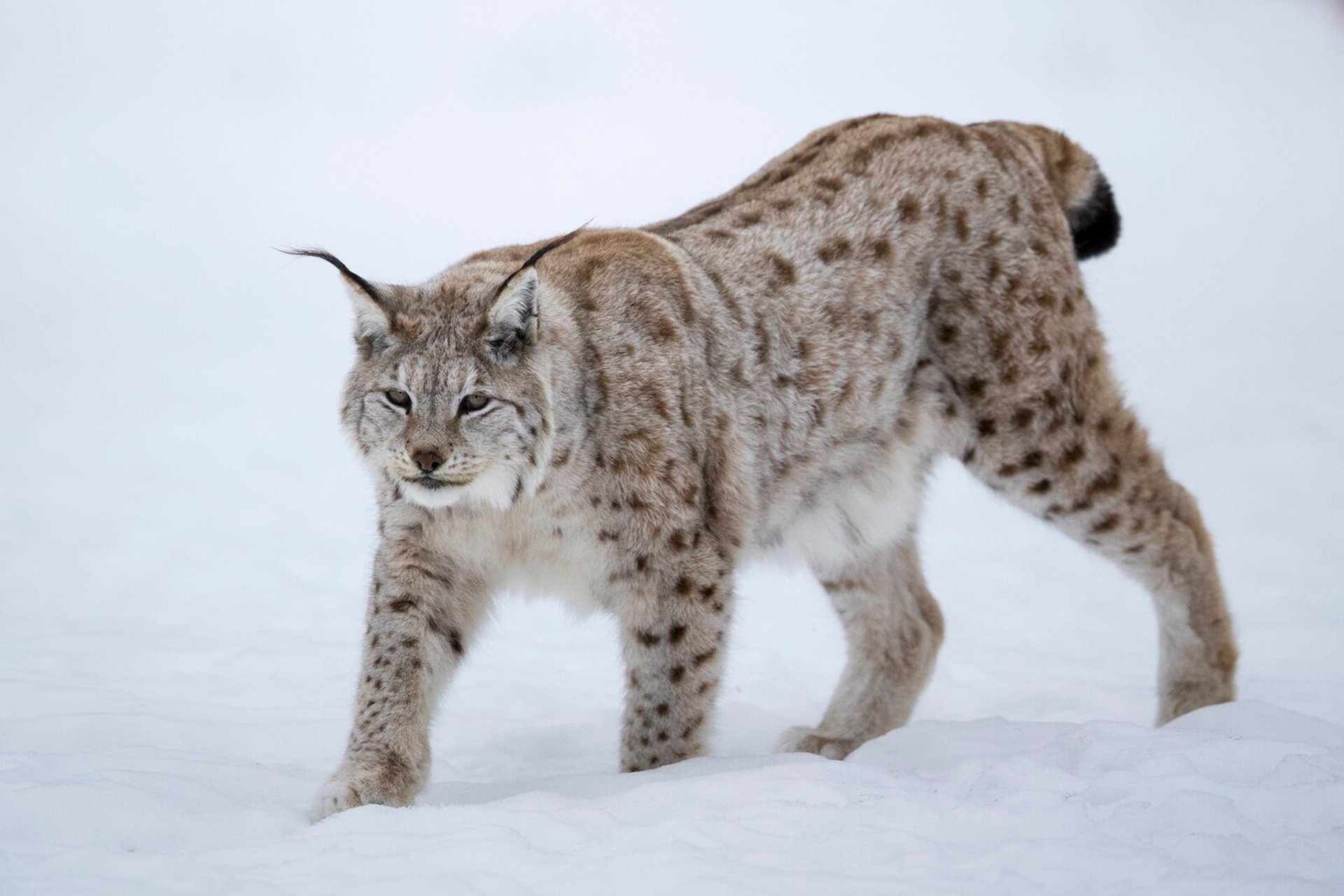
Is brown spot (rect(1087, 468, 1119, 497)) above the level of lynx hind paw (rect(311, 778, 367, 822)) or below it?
above

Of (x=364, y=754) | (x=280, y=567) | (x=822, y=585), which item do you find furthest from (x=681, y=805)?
(x=280, y=567)

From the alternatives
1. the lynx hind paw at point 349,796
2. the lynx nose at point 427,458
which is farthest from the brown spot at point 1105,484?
the lynx hind paw at point 349,796

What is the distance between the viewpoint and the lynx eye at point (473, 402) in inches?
132

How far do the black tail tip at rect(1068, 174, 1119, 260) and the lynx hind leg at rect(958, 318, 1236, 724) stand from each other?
53 centimetres

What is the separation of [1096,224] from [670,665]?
2.50 metres

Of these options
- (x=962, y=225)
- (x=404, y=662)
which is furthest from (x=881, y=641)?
(x=404, y=662)

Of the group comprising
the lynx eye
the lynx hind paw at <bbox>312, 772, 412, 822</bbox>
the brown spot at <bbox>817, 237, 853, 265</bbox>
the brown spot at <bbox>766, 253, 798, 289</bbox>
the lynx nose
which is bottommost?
the lynx hind paw at <bbox>312, 772, 412, 822</bbox>

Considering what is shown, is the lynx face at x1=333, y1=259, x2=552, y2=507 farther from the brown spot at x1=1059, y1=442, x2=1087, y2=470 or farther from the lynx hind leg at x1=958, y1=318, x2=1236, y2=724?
the brown spot at x1=1059, y1=442, x2=1087, y2=470

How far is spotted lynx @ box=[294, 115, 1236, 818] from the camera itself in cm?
345

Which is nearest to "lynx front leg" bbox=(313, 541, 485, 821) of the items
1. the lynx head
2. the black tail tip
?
the lynx head

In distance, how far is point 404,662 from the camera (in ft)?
11.8

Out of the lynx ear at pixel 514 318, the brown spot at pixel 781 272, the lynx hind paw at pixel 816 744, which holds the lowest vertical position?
the lynx hind paw at pixel 816 744

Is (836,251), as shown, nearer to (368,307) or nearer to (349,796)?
(368,307)

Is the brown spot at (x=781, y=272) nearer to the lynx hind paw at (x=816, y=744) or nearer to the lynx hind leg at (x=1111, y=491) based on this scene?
the lynx hind leg at (x=1111, y=491)
